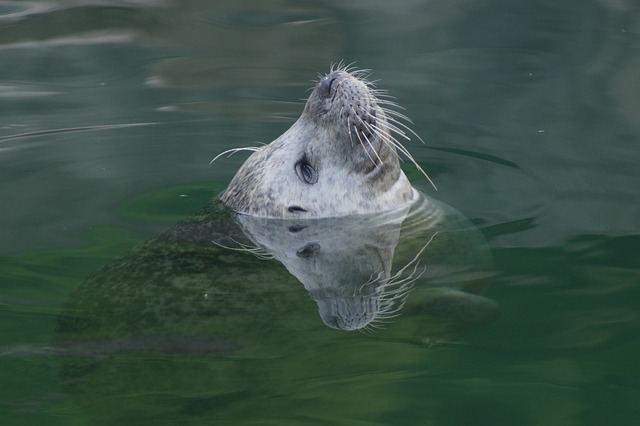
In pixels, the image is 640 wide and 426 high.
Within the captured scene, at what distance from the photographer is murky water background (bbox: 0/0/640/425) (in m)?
4.44

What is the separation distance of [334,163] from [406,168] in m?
1.32

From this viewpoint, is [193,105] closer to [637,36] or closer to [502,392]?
[637,36]

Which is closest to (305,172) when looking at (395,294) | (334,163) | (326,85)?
(334,163)

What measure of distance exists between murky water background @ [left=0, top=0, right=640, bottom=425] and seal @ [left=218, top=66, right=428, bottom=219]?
0.55 m

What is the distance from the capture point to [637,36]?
1023 centimetres

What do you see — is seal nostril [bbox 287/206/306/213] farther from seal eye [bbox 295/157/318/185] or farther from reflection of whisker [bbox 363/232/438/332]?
reflection of whisker [bbox 363/232/438/332]

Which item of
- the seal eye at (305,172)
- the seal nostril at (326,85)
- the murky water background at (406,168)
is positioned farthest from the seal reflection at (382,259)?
the seal nostril at (326,85)

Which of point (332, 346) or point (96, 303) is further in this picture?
point (96, 303)

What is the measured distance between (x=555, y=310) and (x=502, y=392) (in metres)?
0.92

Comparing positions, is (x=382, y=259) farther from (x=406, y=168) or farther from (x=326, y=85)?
(x=406, y=168)

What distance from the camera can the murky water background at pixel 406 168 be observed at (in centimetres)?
444

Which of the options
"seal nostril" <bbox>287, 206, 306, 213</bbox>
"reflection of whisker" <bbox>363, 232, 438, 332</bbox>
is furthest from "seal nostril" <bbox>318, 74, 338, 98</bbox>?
"reflection of whisker" <bbox>363, 232, 438, 332</bbox>

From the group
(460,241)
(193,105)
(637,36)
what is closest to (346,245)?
(460,241)

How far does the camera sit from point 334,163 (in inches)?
260
